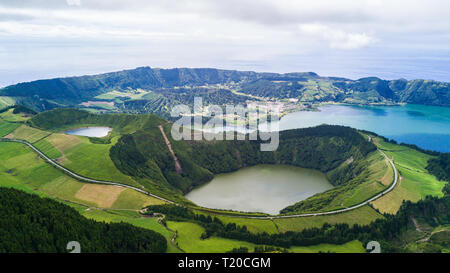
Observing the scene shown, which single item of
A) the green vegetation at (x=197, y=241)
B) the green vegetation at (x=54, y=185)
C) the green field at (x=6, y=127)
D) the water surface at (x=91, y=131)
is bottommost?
the green vegetation at (x=197, y=241)

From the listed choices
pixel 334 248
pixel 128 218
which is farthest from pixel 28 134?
pixel 334 248

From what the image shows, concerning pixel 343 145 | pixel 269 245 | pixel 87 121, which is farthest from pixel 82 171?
pixel 343 145

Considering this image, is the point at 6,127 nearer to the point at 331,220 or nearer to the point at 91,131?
the point at 91,131

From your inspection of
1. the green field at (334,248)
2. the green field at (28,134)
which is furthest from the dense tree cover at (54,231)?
the green field at (28,134)

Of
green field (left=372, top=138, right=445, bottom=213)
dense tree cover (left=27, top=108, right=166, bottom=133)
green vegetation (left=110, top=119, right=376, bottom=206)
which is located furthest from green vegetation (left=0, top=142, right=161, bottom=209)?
green field (left=372, top=138, right=445, bottom=213)

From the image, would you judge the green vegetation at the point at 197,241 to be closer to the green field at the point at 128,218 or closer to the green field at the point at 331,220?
the green field at the point at 128,218

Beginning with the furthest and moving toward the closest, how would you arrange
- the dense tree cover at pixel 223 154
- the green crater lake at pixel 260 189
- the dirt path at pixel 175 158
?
the dirt path at pixel 175 158
the dense tree cover at pixel 223 154
the green crater lake at pixel 260 189

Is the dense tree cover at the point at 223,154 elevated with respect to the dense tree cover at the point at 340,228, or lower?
elevated

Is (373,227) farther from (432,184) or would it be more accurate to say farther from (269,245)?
(432,184)
